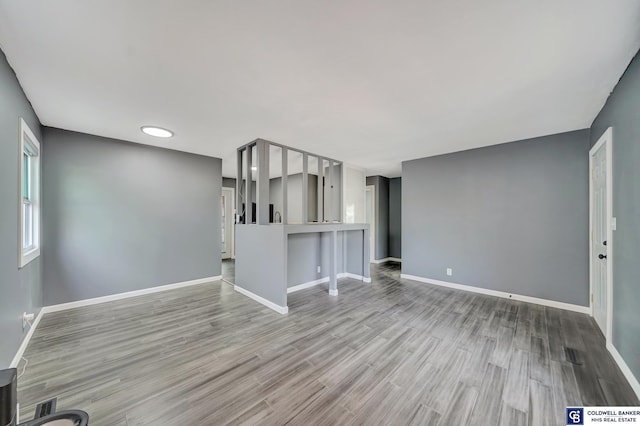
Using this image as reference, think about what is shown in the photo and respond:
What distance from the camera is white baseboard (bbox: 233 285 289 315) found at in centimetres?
322

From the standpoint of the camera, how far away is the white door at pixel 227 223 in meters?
7.48

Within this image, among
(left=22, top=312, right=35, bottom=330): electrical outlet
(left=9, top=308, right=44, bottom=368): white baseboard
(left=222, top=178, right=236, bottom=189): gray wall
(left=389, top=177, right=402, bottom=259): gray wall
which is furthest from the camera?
(left=222, top=178, right=236, bottom=189): gray wall

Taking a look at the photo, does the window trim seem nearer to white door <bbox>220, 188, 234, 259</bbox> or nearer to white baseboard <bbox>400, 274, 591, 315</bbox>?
white door <bbox>220, 188, 234, 259</bbox>

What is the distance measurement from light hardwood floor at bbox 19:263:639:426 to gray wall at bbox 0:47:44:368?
0.34 metres

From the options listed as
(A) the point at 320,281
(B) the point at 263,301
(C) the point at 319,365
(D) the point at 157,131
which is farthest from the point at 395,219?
(D) the point at 157,131

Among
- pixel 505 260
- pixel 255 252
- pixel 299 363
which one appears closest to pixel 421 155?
pixel 505 260

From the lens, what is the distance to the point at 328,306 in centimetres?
350

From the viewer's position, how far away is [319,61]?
1.88m

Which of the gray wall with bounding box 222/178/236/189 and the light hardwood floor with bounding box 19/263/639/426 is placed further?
the gray wall with bounding box 222/178/236/189

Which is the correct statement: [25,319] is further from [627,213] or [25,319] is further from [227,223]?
[627,213]

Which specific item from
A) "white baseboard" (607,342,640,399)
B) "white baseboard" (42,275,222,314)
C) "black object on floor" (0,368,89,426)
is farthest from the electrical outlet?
"white baseboard" (607,342,640,399)

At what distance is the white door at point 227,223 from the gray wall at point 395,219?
5054mm

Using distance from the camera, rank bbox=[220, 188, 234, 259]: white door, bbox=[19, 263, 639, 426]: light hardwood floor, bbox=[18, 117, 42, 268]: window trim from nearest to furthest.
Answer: bbox=[19, 263, 639, 426]: light hardwood floor < bbox=[18, 117, 42, 268]: window trim < bbox=[220, 188, 234, 259]: white door

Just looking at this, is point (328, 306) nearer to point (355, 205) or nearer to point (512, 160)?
point (355, 205)
